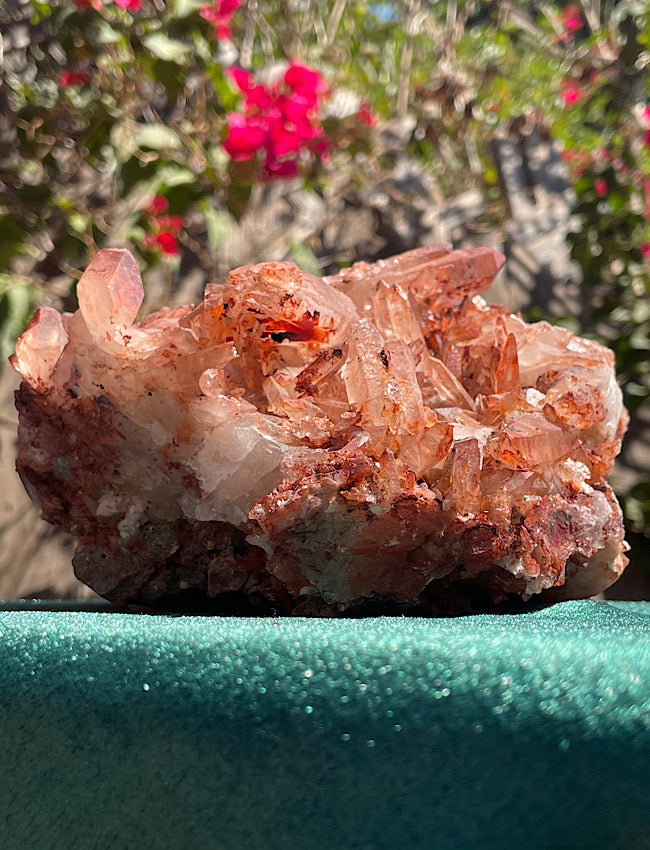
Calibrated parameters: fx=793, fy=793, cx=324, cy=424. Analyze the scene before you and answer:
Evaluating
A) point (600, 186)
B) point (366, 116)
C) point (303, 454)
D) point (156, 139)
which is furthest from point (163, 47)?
point (303, 454)

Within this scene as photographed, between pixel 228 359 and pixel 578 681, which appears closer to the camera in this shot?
pixel 578 681

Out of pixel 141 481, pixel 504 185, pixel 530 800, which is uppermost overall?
pixel 504 185

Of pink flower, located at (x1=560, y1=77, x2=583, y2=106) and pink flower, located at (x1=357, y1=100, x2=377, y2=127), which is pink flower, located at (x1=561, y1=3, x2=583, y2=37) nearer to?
pink flower, located at (x1=560, y1=77, x2=583, y2=106)

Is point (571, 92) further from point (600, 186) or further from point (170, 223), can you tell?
point (170, 223)

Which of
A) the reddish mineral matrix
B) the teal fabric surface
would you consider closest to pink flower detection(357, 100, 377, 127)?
the reddish mineral matrix

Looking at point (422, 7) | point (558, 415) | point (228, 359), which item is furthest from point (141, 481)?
point (422, 7)

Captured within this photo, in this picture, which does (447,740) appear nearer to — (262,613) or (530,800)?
(530,800)

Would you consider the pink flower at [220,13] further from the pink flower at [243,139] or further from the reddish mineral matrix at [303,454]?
the reddish mineral matrix at [303,454]
